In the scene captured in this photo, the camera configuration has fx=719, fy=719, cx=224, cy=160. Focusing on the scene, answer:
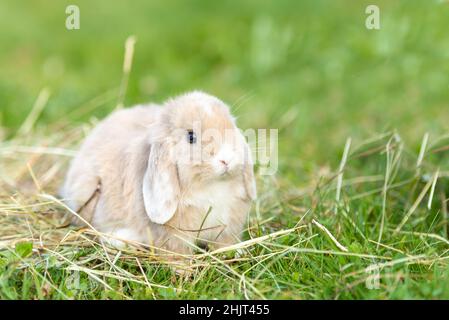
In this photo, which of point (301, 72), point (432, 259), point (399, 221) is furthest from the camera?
point (301, 72)

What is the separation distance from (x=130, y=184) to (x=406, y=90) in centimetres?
324

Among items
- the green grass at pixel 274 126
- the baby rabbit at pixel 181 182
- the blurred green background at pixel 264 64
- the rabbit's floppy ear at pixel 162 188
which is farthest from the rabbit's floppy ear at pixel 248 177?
the blurred green background at pixel 264 64

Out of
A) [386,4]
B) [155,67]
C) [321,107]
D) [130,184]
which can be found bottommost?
[130,184]

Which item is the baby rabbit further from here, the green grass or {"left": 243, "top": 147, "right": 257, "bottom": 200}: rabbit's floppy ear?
the green grass

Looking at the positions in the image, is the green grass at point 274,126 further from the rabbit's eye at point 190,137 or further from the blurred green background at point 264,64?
the rabbit's eye at point 190,137

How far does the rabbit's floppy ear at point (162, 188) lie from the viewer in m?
3.12

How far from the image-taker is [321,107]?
18.9 feet

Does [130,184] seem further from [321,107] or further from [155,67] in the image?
[155,67]

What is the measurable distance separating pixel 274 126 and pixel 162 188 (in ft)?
7.87

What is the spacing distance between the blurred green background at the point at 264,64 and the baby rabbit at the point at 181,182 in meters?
1.41

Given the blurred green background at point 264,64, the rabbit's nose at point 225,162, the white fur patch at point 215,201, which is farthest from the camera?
the blurred green background at point 264,64

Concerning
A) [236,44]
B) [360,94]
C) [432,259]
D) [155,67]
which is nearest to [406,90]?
[360,94]

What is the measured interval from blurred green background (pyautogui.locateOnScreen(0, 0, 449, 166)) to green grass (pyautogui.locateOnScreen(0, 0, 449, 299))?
0.06 feet

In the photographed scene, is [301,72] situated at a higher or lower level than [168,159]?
higher
